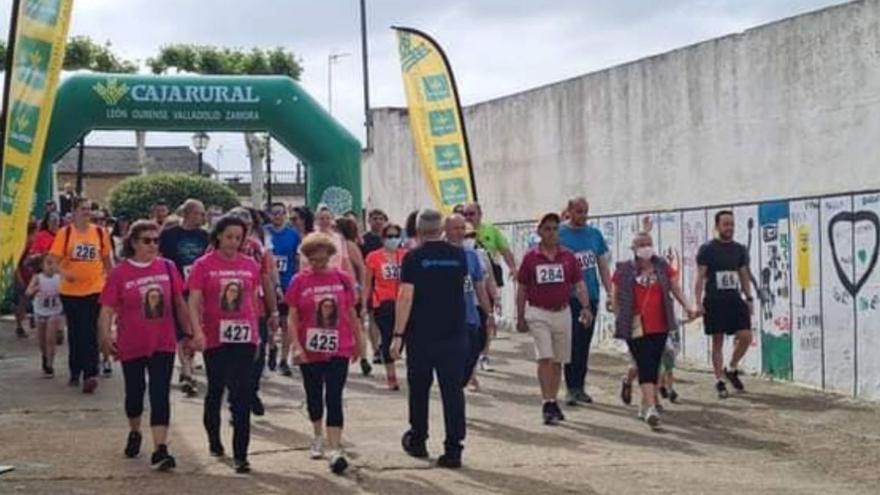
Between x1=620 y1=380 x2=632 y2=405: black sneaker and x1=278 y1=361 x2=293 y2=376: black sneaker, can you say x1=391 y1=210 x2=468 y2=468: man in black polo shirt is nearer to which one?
x1=620 y1=380 x2=632 y2=405: black sneaker

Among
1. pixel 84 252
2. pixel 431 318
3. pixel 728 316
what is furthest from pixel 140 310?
pixel 728 316

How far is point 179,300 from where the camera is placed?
382 inches

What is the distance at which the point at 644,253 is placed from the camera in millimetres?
11875

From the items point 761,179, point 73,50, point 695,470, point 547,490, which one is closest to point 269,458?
point 547,490

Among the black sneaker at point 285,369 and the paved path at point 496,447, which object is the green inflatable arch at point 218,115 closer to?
the black sneaker at point 285,369

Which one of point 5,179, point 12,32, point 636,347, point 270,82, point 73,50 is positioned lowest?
point 636,347

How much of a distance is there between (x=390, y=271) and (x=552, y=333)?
2947 millimetres

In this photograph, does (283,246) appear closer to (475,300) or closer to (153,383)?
(475,300)

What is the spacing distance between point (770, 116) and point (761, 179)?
77 centimetres

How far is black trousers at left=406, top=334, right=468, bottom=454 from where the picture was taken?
9.74m

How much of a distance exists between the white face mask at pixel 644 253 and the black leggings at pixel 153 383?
13.8 ft

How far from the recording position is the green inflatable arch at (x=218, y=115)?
Answer: 848 inches

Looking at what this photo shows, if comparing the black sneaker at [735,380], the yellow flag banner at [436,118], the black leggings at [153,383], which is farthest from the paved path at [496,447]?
the yellow flag banner at [436,118]

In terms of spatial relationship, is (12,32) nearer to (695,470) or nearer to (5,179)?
(5,179)
